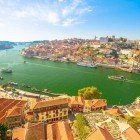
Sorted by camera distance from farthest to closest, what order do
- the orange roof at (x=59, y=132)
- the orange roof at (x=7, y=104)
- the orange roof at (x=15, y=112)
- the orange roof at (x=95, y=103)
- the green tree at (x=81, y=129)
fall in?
1. the orange roof at (x=95, y=103)
2. the orange roof at (x=7, y=104)
3. the orange roof at (x=15, y=112)
4. the orange roof at (x=59, y=132)
5. the green tree at (x=81, y=129)

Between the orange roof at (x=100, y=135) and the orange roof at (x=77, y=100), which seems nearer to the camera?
the orange roof at (x=100, y=135)


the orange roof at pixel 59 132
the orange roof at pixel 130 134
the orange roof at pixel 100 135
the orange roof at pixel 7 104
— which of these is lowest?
the orange roof at pixel 7 104

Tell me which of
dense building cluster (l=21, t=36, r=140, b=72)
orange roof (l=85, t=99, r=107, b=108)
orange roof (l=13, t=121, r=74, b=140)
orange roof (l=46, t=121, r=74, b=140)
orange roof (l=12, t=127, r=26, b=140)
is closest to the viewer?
orange roof (l=46, t=121, r=74, b=140)

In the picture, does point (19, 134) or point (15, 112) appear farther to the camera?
point (15, 112)

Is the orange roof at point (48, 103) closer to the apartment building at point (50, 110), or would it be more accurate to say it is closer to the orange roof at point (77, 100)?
the apartment building at point (50, 110)

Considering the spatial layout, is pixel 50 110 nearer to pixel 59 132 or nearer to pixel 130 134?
pixel 59 132

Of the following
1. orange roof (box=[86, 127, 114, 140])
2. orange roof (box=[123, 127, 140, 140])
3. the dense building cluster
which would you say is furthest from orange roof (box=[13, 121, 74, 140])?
the dense building cluster

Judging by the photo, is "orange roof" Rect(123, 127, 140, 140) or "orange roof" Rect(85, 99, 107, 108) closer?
"orange roof" Rect(123, 127, 140, 140)

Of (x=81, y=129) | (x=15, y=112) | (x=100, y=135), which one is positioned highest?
(x=100, y=135)

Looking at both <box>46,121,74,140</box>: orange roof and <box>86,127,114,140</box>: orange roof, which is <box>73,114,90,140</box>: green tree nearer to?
<box>46,121,74,140</box>: orange roof

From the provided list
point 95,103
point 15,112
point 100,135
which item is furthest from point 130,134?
point 95,103

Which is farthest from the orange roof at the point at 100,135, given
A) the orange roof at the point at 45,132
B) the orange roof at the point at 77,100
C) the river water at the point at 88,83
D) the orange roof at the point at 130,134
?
the river water at the point at 88,83
